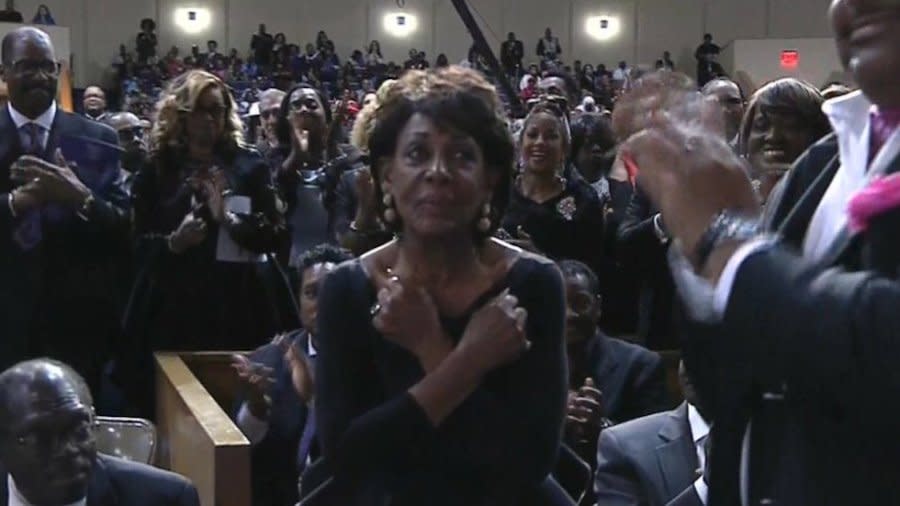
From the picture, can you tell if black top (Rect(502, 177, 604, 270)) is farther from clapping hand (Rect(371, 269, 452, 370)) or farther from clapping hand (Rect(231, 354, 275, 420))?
clapping hand (Rect(371, 269, 452, 370))

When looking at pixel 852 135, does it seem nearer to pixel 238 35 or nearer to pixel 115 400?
pixel 115 400

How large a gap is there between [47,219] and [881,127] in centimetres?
305

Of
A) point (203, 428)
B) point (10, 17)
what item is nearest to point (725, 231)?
point (203, 428)

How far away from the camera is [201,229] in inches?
154

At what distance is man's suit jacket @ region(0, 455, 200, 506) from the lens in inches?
109

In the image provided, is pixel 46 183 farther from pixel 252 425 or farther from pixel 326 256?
pixel 252 425

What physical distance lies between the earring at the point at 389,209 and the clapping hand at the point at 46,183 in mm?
2132

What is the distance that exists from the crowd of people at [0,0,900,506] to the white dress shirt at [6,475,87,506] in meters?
0.01

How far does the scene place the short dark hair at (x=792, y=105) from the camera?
3.02 m

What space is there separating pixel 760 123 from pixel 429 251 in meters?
1.53

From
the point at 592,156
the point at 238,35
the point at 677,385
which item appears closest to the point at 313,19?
the point at 238,35

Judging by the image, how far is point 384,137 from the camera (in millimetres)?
1735

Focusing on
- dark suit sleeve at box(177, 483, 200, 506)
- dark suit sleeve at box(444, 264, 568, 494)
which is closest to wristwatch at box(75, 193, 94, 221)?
dark suit sleeve at box(177, 483, 200, 506)

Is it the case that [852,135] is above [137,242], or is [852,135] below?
above
